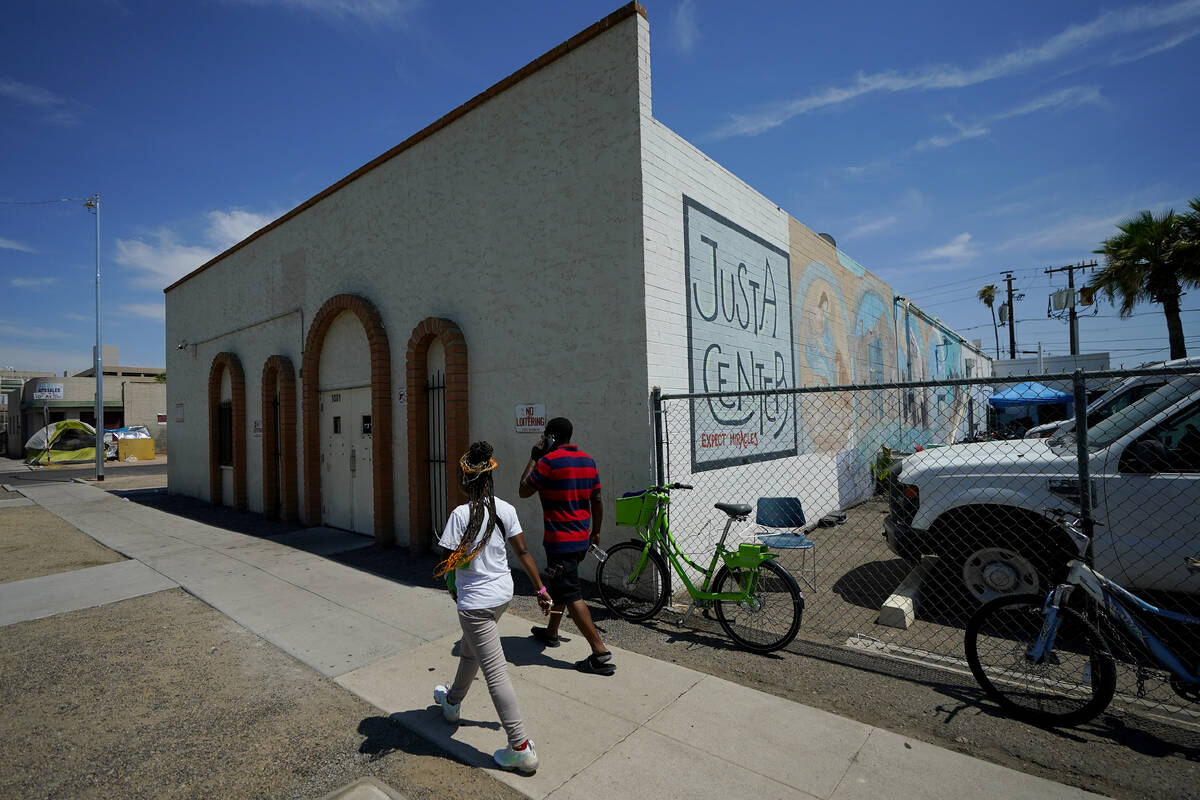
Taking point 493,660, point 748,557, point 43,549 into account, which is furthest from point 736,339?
point 43,549

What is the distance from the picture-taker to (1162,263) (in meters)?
15.8

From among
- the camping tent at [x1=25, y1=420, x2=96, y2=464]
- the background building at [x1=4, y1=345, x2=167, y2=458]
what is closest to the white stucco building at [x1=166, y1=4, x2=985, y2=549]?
the camping tent at [x1=25, y1=420, x2=96, y2=464]

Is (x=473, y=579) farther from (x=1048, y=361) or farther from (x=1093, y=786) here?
(x=1048, y=361)

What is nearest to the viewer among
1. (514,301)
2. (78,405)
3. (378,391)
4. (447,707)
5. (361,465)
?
(447,707)

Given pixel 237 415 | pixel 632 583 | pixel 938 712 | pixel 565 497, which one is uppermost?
pixel 237 415

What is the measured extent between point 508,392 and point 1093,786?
5727mm

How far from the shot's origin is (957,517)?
5215 millimetres

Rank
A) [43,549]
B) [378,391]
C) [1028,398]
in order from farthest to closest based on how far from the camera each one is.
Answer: [1028,398], [43,549], [378,391]

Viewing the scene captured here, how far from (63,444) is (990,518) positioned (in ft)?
135

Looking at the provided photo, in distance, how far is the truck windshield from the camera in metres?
4.40

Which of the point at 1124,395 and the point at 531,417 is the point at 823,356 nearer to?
the point at 1124,395

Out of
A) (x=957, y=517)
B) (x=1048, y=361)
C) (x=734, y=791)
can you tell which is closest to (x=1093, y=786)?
(x=734, y=791)

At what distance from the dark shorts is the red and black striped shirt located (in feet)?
0.19

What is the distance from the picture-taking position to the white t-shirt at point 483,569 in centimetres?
310
